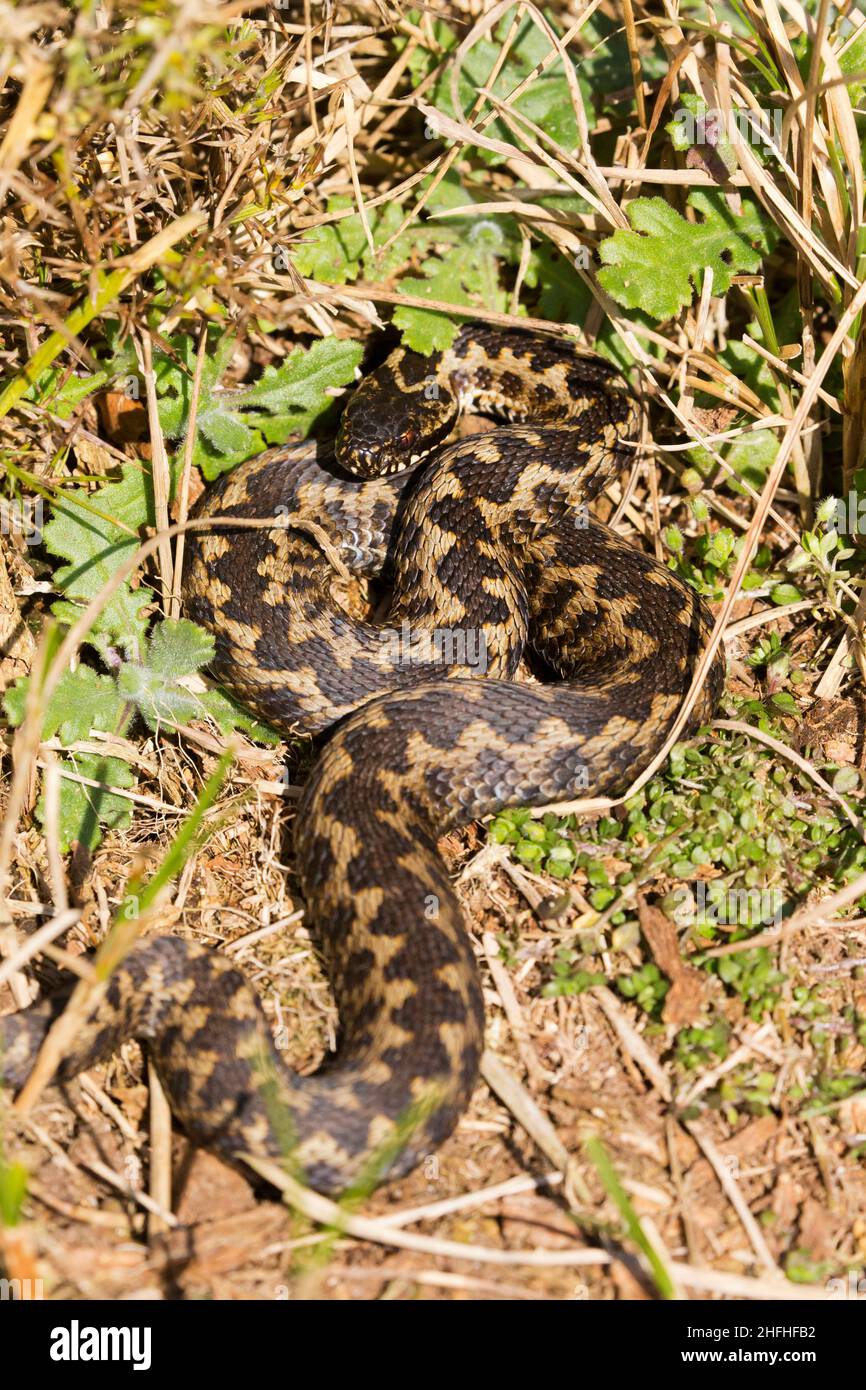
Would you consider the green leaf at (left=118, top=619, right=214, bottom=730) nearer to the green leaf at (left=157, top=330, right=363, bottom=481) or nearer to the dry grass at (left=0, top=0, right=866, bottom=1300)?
the dry grass at (left=0, top=0, right=866, bottom=1300)

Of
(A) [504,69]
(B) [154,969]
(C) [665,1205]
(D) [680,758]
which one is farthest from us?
(A) [504,69]

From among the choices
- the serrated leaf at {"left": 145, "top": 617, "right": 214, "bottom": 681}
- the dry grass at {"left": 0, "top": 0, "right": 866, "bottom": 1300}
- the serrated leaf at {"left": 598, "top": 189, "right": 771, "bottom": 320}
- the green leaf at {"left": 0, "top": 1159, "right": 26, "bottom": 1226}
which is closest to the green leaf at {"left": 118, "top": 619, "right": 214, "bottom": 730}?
the serrated leaf at {"left": 145, "top": 617, "right": 214, "bottom": 681}

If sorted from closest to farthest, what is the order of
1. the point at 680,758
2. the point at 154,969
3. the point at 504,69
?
1. the point at 154,969
2. the point at 680,758
3. the point at 504,69

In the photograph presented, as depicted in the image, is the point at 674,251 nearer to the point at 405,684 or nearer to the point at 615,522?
the point at 615,522

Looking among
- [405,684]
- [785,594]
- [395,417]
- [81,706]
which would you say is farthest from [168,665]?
[785,594]

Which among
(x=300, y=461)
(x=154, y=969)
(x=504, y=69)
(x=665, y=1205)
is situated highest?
(x=504, y=69)

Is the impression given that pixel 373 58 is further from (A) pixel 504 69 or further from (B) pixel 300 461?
(B) pixel 300 461

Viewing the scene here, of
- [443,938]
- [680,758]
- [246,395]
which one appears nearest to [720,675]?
[680,758]
